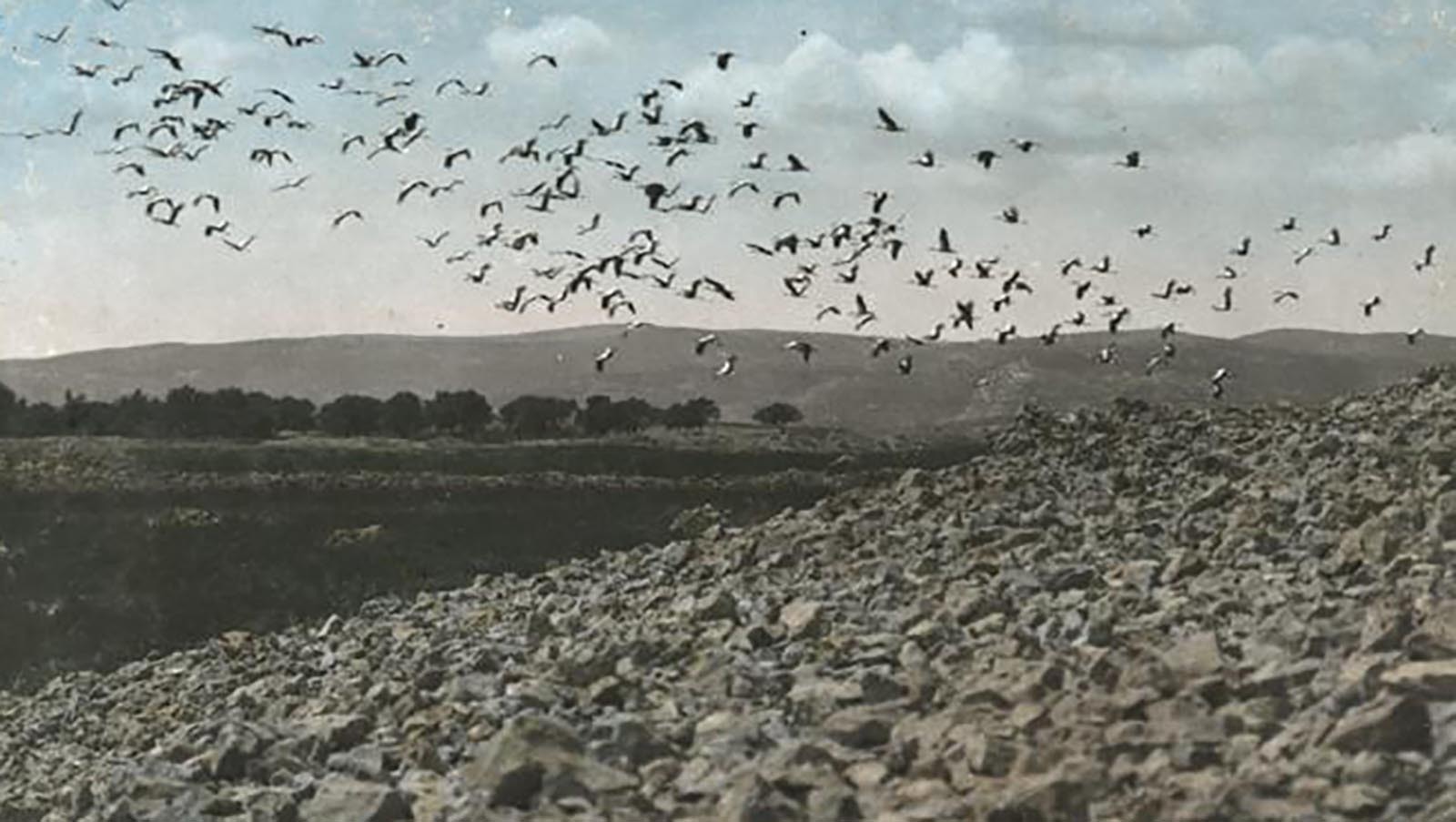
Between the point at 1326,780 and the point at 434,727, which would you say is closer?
the point at 1326,780

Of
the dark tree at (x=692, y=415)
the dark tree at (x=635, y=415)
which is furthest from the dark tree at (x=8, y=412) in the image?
the dark tree at (x=692, y=415)

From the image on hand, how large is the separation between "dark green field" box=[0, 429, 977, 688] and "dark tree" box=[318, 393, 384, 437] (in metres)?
7.54

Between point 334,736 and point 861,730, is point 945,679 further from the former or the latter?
point 334,736

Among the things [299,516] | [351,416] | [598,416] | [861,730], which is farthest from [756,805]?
[598,416]

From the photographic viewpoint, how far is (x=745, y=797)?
8445mm

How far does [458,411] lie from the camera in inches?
2386

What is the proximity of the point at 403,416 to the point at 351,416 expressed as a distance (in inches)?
62.3

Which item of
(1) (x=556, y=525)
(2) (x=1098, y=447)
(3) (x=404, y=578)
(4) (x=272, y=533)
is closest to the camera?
(2) (x=1098, y=447)

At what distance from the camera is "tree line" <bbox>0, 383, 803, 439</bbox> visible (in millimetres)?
53938

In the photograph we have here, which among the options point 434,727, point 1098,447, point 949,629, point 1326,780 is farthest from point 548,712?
point 1098,447

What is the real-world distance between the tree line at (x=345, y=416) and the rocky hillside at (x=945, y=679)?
123ft

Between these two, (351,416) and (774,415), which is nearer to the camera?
(351,416)

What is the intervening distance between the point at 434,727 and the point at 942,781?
372cm

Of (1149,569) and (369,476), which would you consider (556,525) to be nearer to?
(369,476)
